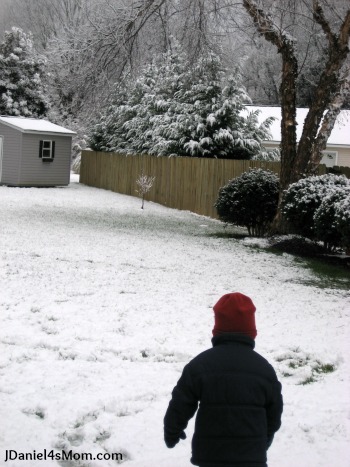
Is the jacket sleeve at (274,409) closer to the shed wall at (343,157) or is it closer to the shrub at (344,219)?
the shrub at (344,219)

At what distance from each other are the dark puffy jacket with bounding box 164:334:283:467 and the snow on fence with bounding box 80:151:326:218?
15.3 metres

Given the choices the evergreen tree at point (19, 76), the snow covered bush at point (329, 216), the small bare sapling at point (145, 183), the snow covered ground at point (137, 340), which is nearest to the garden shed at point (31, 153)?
the small bare sapling at point (145, 183)

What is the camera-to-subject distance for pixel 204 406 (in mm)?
2840

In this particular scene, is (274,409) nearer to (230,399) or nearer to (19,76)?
(230,399)

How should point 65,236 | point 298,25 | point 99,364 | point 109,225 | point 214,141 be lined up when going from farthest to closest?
1. point 214,141
2. point 109,225
3. point 298,25
4. point 65,236
5. point 99,364

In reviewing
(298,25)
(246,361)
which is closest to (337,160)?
(298,25)

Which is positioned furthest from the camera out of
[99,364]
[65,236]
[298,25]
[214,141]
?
[214,141]

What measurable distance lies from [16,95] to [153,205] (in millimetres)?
17042

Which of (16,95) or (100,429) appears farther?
(16,95)

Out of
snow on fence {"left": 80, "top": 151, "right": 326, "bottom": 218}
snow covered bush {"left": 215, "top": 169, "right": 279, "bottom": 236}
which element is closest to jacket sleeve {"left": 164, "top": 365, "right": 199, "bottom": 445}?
snow covered bush {"left": 215, "top": 169, "right": 279, "bottom": 236}

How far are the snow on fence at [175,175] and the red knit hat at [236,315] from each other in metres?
15.2

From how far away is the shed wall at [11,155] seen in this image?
28953 mm

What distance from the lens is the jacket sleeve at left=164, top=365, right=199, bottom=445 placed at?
112 inches

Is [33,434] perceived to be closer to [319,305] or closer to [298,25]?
[319,305]
